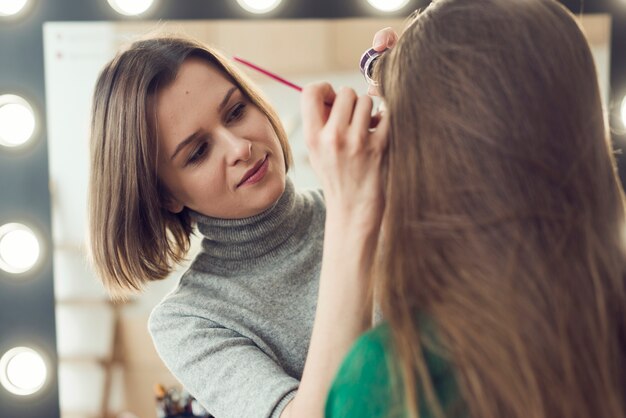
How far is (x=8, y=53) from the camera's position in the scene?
4.18 ft

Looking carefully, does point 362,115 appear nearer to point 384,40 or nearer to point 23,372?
point 384,40

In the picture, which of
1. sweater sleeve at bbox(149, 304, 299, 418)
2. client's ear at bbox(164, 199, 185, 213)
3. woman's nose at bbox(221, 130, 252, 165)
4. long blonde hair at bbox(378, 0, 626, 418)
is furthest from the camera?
client's ear at bbox(164, 199, 185, 213)

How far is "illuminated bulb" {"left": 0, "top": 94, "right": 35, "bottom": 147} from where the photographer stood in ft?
4.24

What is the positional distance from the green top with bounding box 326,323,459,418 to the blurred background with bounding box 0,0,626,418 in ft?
2.54

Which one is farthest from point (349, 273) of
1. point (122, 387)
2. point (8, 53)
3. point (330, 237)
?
point (8, 53)

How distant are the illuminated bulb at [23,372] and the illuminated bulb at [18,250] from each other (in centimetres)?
18

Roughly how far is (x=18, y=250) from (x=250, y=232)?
26.6 inches

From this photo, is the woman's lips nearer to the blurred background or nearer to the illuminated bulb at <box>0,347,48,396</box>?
the blurred background

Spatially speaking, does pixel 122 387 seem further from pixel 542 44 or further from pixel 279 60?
pixel 542 44

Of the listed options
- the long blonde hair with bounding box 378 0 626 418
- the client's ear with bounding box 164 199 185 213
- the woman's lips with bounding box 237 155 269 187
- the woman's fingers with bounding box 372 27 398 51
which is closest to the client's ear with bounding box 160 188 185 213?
the client's ear with bounding box 164 199 185 213

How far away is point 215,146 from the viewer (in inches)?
33.5

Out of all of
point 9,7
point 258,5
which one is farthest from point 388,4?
point 9,7

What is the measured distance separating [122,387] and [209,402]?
61 cm

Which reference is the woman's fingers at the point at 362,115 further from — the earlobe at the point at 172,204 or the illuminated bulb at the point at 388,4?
the illuminated bulb at the point at 388,4
